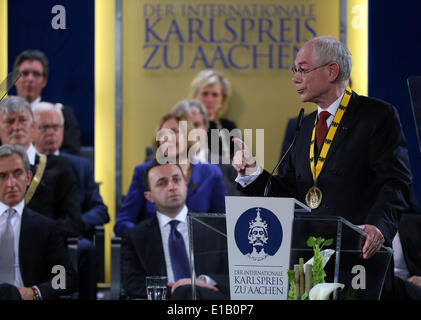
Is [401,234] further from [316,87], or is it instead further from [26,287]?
[26,287]

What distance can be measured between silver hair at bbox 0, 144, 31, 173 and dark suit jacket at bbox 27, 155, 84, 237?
0.93 feet

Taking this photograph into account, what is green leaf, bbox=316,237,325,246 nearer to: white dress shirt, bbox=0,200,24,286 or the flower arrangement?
the flower arrangement

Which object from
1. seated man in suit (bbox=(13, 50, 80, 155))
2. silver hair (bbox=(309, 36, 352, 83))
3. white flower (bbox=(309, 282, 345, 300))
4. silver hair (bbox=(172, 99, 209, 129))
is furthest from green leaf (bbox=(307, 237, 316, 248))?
silver hair (bbox=(172, 99, 209, 129))

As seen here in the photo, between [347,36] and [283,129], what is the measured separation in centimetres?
90

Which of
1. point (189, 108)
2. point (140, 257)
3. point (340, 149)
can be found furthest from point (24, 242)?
point (340, 149)

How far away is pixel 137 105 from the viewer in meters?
6.34

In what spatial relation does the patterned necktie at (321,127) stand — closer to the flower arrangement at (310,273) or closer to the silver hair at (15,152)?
the flower arrangement at (310,273)

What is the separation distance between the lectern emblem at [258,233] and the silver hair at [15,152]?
1.99m

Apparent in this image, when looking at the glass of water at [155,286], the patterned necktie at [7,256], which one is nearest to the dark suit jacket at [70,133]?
the patterned necktie at [7,256]

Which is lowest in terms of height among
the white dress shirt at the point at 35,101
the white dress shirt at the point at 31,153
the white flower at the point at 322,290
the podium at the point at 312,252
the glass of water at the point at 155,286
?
the glass of water at the point at 155,286

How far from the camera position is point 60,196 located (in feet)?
14.5

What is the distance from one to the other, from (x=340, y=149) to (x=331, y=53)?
398mm

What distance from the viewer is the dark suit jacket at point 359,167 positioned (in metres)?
2.98

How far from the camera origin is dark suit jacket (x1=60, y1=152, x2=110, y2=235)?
4824 mm
